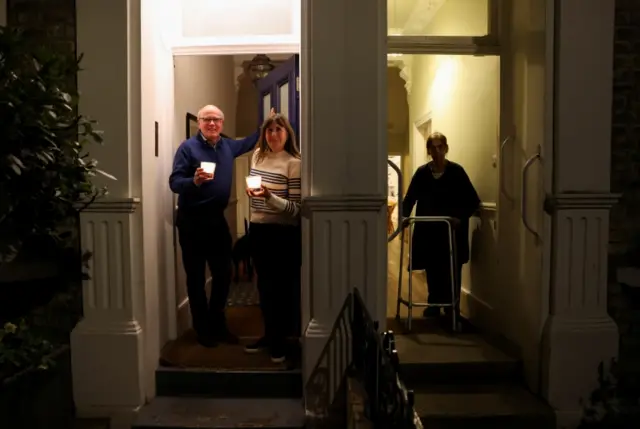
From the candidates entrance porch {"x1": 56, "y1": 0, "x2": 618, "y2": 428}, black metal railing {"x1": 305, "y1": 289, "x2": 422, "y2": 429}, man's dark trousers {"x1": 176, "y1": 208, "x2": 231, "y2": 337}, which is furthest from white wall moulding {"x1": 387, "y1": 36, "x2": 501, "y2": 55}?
black metal railing {"x1": 305, "y1": 289, "x2": 422, "y2": 429}

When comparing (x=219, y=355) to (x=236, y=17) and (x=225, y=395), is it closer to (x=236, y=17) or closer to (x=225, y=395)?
(x=225, y=395)

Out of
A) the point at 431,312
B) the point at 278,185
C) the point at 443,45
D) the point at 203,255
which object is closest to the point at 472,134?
the point at 443,45

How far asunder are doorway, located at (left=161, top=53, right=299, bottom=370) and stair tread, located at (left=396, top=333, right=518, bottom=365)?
86 cm

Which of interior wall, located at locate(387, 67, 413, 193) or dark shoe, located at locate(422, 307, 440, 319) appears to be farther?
interior wall, located at locate(387, 67, 413, 193)

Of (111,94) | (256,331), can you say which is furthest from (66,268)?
(256,331)

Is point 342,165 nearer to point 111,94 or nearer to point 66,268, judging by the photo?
point 111,94

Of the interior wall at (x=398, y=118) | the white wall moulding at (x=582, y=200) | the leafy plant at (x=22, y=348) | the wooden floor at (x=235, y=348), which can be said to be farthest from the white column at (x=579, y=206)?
the interior wall at (x=398, y=118)

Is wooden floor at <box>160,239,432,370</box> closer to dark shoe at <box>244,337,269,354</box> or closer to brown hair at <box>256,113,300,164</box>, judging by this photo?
dark shoe at <box>244,337,269,354</box>

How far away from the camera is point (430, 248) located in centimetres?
444

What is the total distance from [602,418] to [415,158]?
412 cm

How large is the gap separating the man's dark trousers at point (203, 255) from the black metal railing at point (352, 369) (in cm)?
97

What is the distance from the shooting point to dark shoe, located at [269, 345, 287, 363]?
357 centimetres

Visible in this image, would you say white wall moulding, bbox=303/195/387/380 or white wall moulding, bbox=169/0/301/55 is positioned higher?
white wall moulding, bbox=169/0/301/55

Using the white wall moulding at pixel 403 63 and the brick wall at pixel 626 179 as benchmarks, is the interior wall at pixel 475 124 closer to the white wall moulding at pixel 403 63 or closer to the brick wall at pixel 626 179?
the brick wall at pixel 626 179
